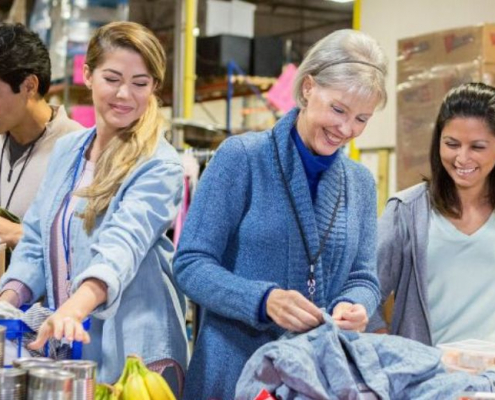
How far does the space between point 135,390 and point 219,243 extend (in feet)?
1.31

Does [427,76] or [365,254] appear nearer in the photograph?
[365,254]

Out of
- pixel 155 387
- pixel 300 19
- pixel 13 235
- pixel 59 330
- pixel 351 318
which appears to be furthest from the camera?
pixel 300 19

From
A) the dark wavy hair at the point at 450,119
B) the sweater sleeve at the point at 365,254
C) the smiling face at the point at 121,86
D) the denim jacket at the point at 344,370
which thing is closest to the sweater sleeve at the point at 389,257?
the dark wavy hair at the point at 450,119

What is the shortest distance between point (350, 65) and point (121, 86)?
22.2 inches

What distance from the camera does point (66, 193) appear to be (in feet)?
7.25

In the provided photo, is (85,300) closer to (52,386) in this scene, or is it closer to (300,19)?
(52,386)

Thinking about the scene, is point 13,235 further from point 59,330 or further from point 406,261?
point 406,261

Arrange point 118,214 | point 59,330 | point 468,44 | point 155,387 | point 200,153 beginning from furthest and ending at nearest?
point 200,153, point 468,44, point 118,214, point 155,387, point 59,330

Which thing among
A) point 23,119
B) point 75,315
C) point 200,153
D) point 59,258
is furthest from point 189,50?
point 75,315

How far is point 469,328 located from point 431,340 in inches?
4.7

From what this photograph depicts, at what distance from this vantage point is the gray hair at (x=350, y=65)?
6.62 feet

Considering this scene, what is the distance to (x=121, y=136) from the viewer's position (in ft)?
7.28

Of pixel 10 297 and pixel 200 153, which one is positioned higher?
pixel 200 153

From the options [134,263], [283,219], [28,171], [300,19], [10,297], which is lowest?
[10,297]
